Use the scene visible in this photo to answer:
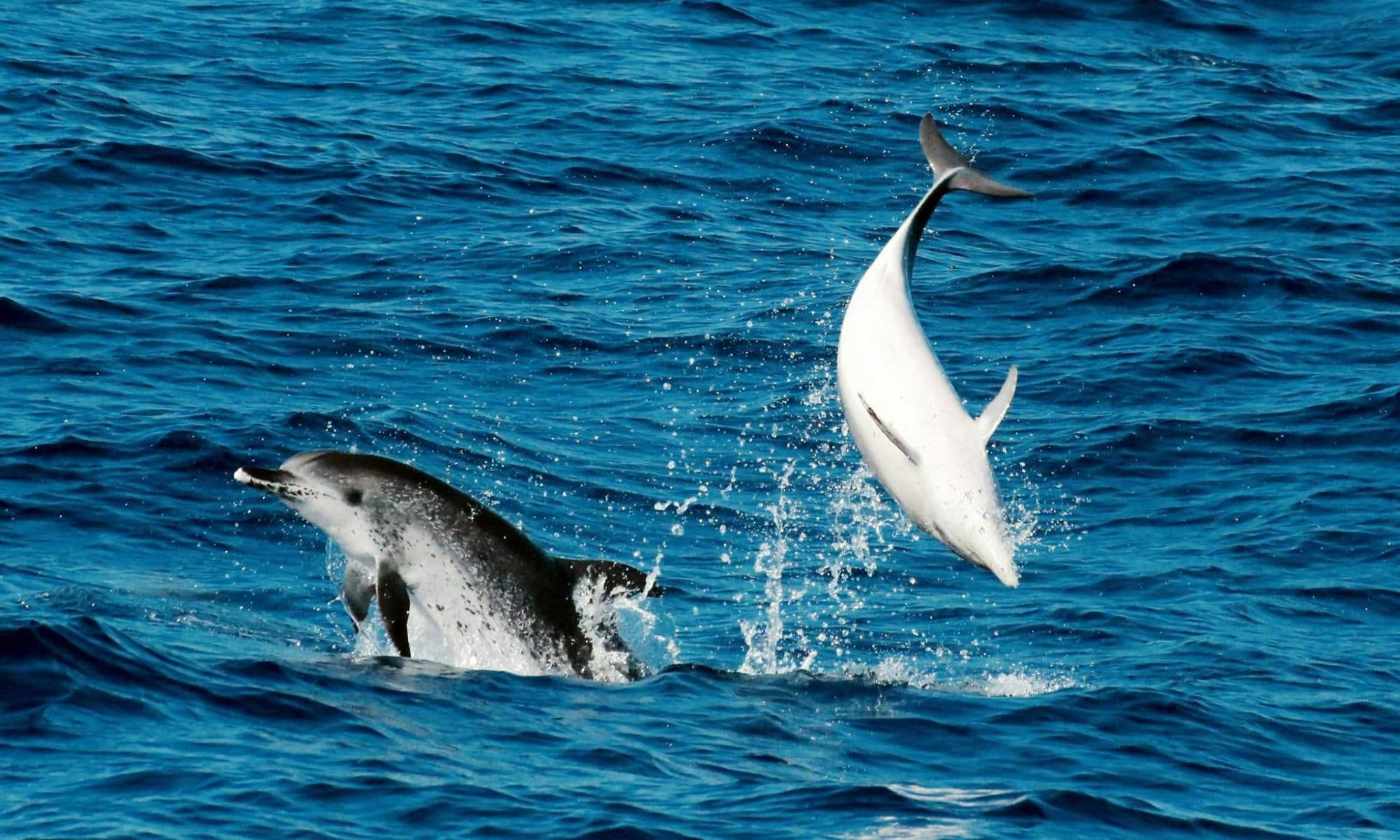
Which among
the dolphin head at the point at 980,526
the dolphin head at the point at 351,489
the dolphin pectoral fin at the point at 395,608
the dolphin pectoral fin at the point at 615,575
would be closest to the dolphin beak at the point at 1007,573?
the dolphin head at the point at 980,526

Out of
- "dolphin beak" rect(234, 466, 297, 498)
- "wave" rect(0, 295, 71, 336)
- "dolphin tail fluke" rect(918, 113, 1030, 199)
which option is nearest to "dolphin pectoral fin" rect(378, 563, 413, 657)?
"dolphin beak" rect(234, 466, 297, 498)

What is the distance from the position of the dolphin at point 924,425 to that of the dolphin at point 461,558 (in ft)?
8.15

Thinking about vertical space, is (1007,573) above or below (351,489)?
above

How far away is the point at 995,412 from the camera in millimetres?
9820

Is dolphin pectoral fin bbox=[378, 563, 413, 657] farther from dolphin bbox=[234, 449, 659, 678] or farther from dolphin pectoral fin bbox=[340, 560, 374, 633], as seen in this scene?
dolphin pectoral fin bbox=[340, 560, 374, 633]

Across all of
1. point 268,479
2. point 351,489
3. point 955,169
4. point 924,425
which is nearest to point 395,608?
point 351,489

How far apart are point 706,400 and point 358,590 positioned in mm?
6022

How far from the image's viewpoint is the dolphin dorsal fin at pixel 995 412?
9.59 meters

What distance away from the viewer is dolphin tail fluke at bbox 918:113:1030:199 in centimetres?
988

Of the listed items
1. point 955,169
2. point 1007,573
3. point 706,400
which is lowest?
point 706,400

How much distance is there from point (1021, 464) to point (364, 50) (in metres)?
13.3

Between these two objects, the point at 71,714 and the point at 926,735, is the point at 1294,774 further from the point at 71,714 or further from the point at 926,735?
the point at 71,714

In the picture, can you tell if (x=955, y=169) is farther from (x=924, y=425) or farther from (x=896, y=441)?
(x=896, y=441)

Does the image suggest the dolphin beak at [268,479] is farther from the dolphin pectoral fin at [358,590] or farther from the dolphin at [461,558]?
the dolphin pectoral fin at [358,590]
